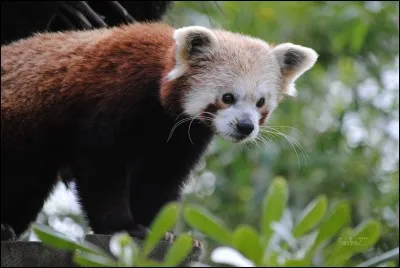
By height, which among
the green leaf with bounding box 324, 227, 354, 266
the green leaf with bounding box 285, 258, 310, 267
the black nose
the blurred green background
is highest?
the green leaf with bounding box 285, 258, 310, 267

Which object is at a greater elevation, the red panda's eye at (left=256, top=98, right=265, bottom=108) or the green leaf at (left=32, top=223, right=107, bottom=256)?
the green leaf at (left=32, top=223, right=107, bottom=256)

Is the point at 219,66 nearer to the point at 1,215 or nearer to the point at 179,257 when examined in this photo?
the point at 1,215

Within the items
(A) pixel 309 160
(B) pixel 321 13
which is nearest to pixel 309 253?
(A) pixel 309 160

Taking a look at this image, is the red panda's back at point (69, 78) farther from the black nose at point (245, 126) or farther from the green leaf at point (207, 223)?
the green leaf at point (207, 223)

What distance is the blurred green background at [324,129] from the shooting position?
738 centimetres

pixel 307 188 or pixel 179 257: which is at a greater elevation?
pixel 179 257

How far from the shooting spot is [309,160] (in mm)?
7910

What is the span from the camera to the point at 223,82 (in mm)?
4402

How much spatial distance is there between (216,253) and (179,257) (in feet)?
0.36

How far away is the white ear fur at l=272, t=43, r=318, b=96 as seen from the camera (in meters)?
4.74

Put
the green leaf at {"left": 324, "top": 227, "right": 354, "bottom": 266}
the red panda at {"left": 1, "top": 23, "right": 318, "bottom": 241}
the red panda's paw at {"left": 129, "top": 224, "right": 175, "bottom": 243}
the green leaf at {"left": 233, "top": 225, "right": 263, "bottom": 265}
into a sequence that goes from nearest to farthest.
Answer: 1. the green leaf at {"left": 233, "top": 225, "right": 263, "bottom": 265}
2. the green leaf at {"left": 324, "top": 227, "right": 354, "bottom": 266}
3. the red panda's paw at {"left": 129, "top": 224, "right": 175, "bottom": 243}
4. the red panda at {"left": 1, "top": 23, "right": 318, "bottom": 241}

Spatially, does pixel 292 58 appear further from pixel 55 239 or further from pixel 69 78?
pixel 55 239

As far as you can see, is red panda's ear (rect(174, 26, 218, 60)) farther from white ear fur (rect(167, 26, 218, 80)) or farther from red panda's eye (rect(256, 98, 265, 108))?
red panda's eye (rect(256, 98, 265, 108))

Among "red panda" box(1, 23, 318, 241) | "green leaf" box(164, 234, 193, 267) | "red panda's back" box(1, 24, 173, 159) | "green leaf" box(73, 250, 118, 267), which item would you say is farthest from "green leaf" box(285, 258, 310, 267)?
"red panda's back" box(1, 24, 173, 159)
